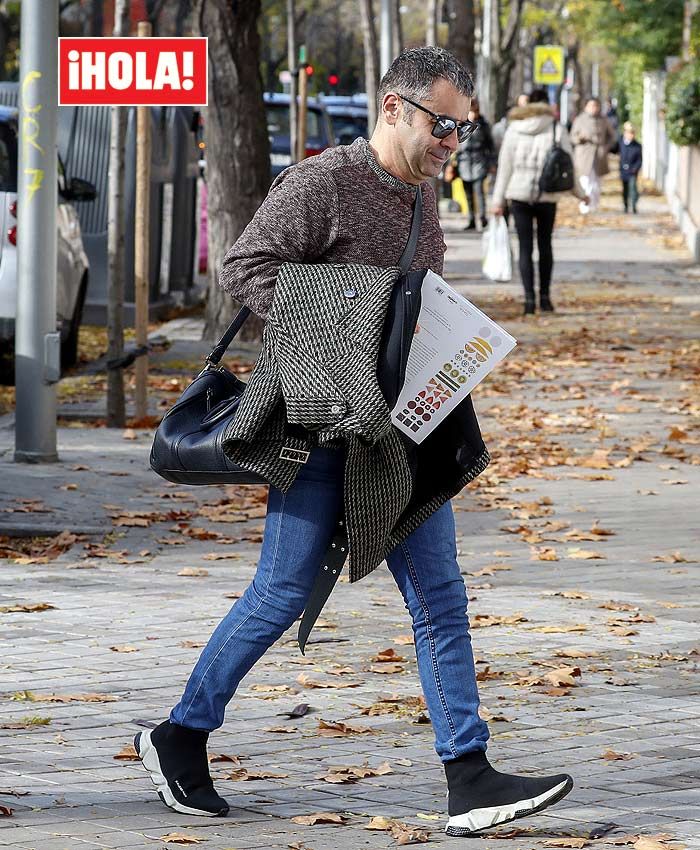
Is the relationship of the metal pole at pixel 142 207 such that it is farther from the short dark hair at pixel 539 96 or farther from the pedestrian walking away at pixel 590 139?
the pedestrian walking away at pixel 590 139

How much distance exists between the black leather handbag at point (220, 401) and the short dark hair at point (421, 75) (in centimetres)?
26

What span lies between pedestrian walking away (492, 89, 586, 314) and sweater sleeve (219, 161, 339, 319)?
1266 cm

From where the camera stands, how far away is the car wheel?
1388cm

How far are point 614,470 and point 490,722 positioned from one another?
4744 mm

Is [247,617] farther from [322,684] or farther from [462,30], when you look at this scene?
[462,30]

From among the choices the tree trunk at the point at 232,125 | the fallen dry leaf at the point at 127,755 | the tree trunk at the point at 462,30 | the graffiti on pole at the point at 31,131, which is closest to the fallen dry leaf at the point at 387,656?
the fallen dry leaf at the point at 127,755

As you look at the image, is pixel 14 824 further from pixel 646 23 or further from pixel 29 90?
pixel 646 23

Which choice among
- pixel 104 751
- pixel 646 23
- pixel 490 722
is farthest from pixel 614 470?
pixel 646 23

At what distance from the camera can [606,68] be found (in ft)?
284

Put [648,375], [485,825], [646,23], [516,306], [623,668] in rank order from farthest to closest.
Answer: [646,23]
[516,306]
[648,375]
[623,668]
[485,825]

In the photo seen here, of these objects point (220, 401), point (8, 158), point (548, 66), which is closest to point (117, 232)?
point (8, 158)

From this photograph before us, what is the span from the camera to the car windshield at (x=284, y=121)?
96.4ft

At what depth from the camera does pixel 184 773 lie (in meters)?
4.45

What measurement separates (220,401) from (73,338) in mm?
9805
